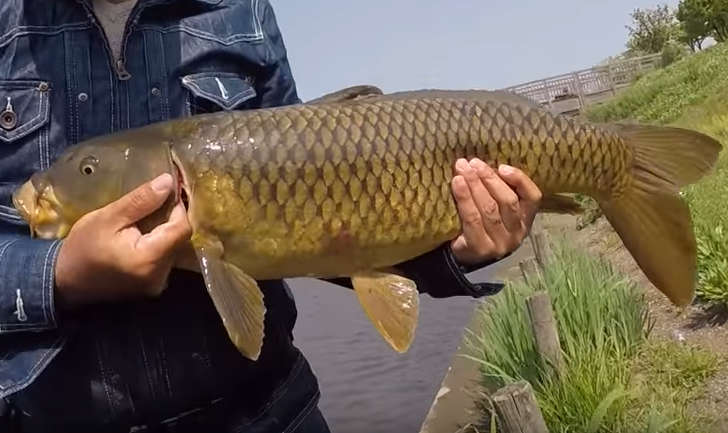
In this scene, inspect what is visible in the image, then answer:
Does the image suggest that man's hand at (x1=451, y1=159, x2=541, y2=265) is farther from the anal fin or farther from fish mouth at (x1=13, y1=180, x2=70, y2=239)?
fish mouth at (x1=13, y1=180, x2=70, y2=239)

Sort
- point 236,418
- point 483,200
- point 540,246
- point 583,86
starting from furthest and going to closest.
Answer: point 583,86 → point 540,246 → point 483,200 → point 236,418

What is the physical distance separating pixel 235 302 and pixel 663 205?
1.16 meters

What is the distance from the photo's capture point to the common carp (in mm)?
1918

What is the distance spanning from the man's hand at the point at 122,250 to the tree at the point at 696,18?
1378 inches

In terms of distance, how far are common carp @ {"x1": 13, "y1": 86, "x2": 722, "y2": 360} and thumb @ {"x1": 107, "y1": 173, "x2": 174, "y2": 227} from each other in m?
0.06

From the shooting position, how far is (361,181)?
2082 mm

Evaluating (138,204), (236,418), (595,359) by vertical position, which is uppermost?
(138,204)

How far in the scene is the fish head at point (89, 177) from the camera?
1.89m

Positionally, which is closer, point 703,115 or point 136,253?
point 136,253

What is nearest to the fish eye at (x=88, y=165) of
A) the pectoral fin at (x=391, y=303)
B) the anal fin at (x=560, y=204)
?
the pectoral fin at (x=391, y=303)

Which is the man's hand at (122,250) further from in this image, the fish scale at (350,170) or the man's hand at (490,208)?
the man's hand at (490,208)

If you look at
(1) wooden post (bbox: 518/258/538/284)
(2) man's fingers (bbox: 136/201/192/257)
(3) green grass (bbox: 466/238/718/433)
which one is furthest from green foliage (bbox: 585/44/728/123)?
(2) man's fingers (bbox: 136/201/192/257)

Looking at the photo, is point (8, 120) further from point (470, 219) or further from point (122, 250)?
point (470, 219)

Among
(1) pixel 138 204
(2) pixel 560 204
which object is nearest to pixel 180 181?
(1) pixel 138 204
